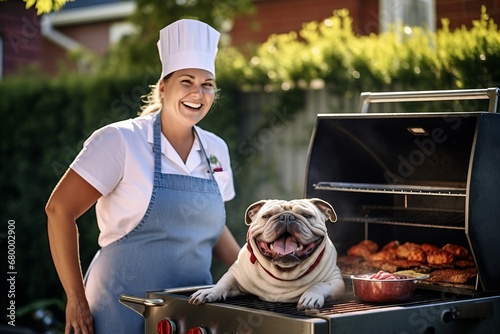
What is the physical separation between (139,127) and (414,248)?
4.77ft

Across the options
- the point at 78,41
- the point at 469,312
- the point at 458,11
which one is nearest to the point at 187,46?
the point at 469,312

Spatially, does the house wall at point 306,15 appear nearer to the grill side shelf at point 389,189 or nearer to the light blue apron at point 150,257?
the grill side shelf at point 389,189

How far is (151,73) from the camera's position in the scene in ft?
25.3

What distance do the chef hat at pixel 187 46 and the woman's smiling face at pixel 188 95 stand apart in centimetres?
4

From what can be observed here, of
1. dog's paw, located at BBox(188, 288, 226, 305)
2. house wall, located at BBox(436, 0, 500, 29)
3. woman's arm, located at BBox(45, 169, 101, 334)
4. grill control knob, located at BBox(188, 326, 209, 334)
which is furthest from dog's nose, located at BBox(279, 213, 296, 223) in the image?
house wall, located at BBox(436, 0, 500, 29)

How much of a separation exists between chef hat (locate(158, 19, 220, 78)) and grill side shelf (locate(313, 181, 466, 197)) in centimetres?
81

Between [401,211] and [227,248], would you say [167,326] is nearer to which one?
[227,248]

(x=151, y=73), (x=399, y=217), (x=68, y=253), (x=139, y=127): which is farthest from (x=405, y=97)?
(x=151, y=73)

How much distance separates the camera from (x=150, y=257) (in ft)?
12.2

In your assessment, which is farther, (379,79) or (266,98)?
(266,98)

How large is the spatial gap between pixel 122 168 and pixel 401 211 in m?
1.45

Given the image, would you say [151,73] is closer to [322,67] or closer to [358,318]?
[322,67]

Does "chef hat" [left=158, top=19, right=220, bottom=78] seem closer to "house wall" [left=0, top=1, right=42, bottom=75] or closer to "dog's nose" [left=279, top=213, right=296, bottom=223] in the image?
"dog's nose" [left=279, top=213, right=296, bottom=223]

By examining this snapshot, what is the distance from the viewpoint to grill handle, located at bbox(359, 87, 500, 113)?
359 cm
